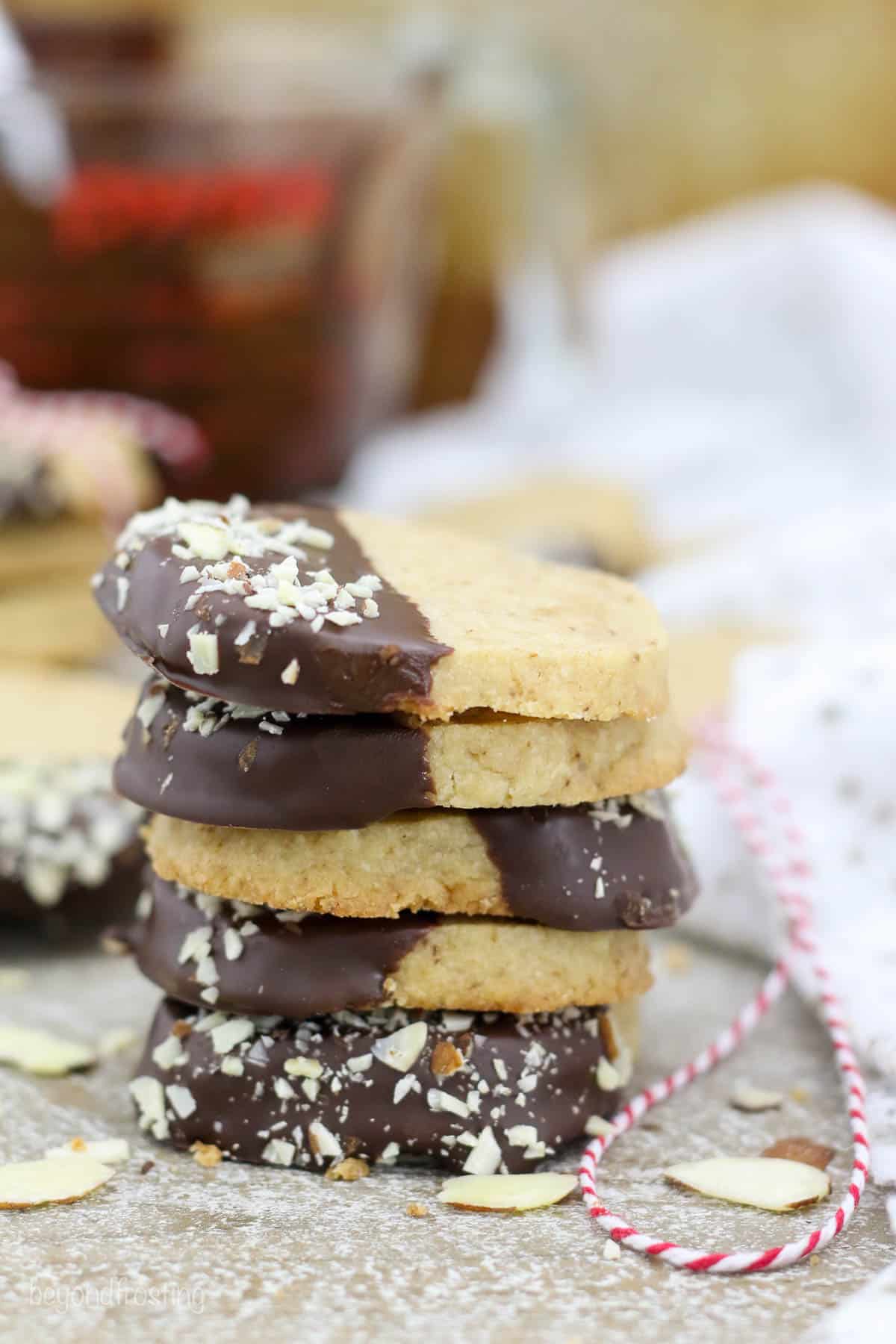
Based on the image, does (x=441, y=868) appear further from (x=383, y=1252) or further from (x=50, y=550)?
(x=50, y=550)

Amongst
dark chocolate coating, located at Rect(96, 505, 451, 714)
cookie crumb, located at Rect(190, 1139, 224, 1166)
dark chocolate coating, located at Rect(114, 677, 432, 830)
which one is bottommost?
cookie crumb, located at Rect(190, 1139, 224, 1166)

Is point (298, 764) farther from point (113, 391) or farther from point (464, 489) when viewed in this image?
point (464, 489)

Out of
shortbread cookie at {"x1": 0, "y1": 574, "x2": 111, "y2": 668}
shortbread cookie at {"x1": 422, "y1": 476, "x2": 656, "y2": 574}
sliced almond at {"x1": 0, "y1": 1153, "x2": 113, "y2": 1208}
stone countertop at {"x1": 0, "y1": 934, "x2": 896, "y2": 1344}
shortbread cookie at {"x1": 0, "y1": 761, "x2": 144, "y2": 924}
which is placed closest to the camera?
stone countertop at {"x1": 0, "y1": 934, "x2": 896, "y2": 1344}

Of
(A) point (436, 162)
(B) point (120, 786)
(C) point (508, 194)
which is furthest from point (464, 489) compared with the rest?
(B) point (120, 786)

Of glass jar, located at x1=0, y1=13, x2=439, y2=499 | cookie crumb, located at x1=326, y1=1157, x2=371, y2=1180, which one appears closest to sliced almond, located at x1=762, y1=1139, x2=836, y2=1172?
cookie crumb, located at x1=326, y1=1157, x2=371, y2=1180

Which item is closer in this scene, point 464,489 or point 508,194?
point 464,489

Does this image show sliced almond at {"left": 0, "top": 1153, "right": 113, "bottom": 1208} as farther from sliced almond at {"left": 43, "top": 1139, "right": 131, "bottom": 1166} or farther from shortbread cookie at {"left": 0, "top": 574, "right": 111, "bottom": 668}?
shortbread cookie at {"left": 0, "top": 574, "right": 111, "bottom": 668}

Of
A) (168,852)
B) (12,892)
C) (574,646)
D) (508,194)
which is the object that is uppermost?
(508,194)

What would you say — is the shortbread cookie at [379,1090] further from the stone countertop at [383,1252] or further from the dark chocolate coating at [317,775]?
the dark chocolate coating at [317,775]

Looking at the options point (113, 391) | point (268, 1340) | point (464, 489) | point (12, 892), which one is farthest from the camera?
point (464, 489)
